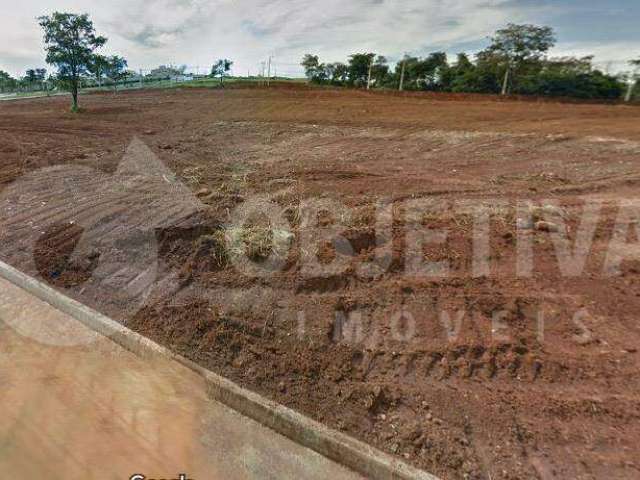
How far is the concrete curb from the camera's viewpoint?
2.20m

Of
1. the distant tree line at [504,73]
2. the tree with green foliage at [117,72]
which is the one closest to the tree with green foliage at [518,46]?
the distant tree line at [504,73]

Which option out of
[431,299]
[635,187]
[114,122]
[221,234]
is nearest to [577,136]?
[635,187]

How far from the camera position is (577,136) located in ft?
30.0

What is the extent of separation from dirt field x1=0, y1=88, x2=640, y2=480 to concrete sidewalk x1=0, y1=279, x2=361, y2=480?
1.07ft

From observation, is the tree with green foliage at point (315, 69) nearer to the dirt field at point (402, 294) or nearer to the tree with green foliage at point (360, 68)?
the tree with green foliage at point (360, 68)

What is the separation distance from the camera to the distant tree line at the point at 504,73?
67.9 feet

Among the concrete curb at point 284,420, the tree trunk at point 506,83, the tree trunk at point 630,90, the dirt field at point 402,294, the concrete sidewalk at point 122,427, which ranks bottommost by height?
the concrete sidewalk at point 122,427

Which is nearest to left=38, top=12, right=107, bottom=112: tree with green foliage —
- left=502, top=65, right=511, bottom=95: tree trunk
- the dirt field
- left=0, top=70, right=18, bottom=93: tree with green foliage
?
the dirt field

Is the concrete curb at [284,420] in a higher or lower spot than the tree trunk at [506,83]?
lower

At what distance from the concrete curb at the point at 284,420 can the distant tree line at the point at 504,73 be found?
25.0 meters

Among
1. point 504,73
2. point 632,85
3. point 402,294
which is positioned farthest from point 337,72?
point 402,294

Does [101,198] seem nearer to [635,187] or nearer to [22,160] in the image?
[22,160]

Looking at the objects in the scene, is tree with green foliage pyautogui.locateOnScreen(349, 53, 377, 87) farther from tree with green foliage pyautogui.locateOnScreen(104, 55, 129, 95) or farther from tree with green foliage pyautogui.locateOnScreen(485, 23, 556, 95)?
tree with green foliage pyautogui.locateOnScreen(104, 55, 129, 95)

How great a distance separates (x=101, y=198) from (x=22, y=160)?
197 inches
